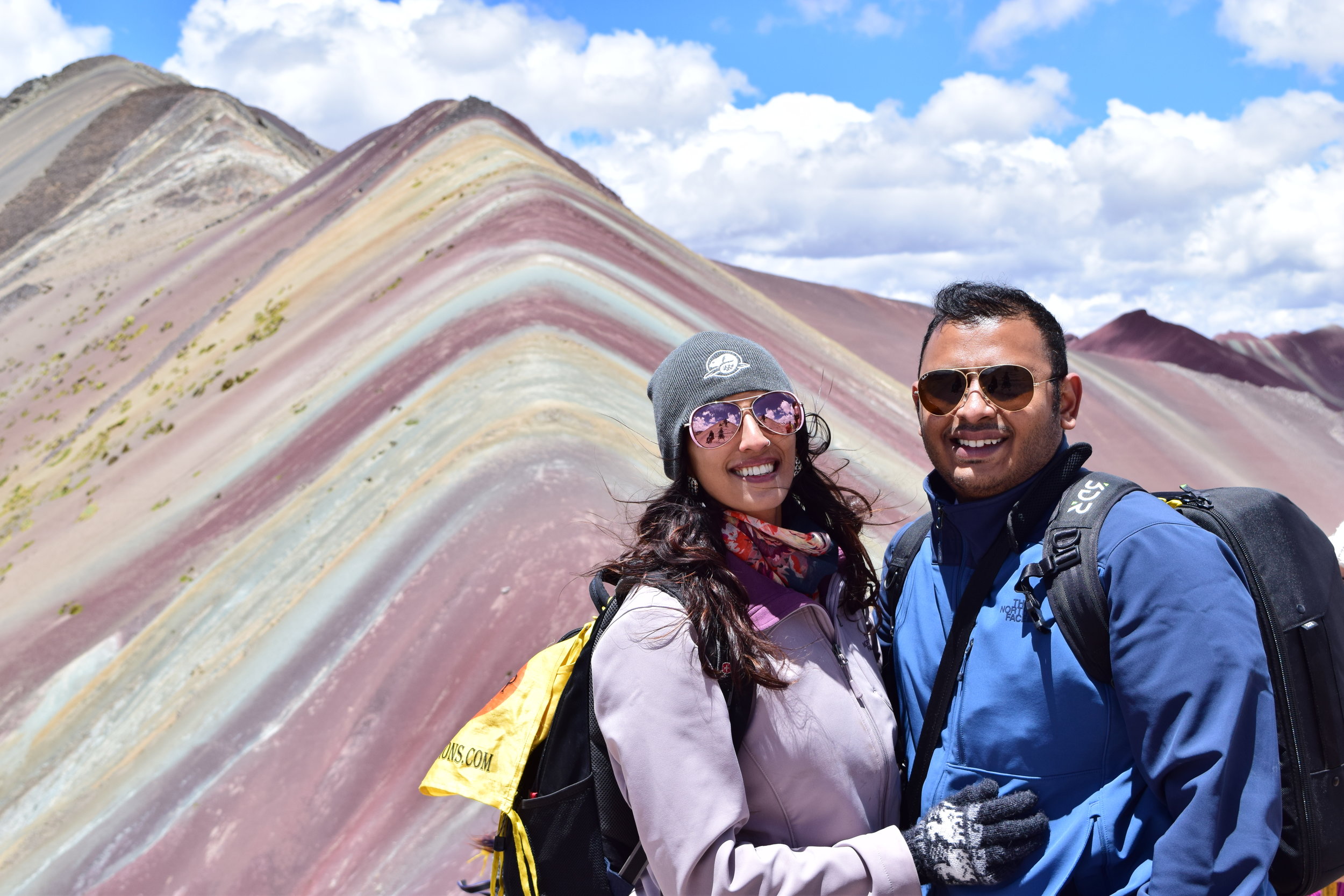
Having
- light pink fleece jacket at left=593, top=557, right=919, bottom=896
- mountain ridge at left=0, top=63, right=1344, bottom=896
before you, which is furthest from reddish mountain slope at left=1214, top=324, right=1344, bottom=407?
light pink fleece jacket at left=593, top=557, right=919, bottom=896

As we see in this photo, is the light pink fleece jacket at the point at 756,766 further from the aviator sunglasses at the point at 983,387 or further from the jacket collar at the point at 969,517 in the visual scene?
the aviator sunglasses at the point at 983,387

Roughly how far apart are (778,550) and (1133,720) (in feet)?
2.38

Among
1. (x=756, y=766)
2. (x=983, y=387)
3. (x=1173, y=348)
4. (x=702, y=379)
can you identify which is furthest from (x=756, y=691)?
(x=1173, y=348)

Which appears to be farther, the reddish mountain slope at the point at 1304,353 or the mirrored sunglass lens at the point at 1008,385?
the reddish mountain slope at the point at 1304,353

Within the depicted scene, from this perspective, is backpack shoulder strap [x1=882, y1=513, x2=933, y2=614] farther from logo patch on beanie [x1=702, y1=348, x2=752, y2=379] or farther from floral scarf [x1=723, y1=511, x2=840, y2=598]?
logo patch on beanie [x1=702, y1=348, x2=752, y2=379]

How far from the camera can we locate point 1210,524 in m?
1.82

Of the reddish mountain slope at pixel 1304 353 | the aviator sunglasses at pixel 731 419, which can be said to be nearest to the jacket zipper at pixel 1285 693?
the aviator sunglasses at pixel 731 419

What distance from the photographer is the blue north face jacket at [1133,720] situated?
5.36ft

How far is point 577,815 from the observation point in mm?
2021

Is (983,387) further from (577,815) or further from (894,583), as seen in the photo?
(577,815)

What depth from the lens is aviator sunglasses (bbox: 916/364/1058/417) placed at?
6.83ft

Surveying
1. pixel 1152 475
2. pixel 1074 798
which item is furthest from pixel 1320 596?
pixel 1152 475

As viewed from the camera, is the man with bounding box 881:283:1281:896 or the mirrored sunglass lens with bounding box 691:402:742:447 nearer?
the man with bounding box 881:283:1281:896

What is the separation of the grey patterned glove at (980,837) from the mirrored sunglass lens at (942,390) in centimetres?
74
